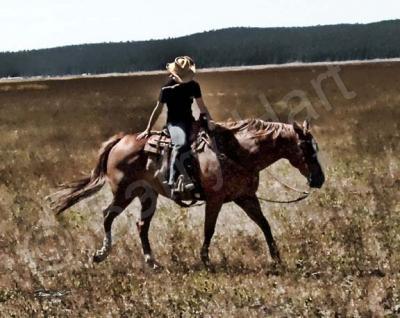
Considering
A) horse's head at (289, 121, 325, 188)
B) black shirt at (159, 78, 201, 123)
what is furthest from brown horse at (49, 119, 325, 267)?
black shirt at (159, 78, 201, 123)

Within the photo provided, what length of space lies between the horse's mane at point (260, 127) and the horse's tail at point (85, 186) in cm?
183

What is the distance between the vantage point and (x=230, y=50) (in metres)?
148

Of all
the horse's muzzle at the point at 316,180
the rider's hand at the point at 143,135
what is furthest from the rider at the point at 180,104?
the horse's muzzle at the point at 316,180

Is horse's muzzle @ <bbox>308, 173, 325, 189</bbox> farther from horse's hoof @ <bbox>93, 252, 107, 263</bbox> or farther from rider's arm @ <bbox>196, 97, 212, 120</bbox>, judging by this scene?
horse's hoof @ <bbox>93, 252, 107, 263</bbox>

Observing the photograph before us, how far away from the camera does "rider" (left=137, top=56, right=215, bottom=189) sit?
970 centimetres

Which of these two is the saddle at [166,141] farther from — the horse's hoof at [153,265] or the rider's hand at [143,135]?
the horse's hoof at [153,265]

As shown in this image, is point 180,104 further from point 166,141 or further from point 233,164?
point 233,164

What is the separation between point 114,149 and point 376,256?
391 centimetres

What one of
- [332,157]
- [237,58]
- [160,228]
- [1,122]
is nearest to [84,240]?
[160,228]

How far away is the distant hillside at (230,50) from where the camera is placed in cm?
14300

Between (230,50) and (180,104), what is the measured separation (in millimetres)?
139675

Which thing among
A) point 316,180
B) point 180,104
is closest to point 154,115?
point 180,104

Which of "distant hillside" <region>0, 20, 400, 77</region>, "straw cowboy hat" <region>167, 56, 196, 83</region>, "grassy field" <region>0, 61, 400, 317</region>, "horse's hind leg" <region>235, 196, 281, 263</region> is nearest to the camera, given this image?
"grassy field" <region>0, 61, 400, 317</region>

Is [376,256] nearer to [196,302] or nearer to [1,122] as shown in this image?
[196,302]
